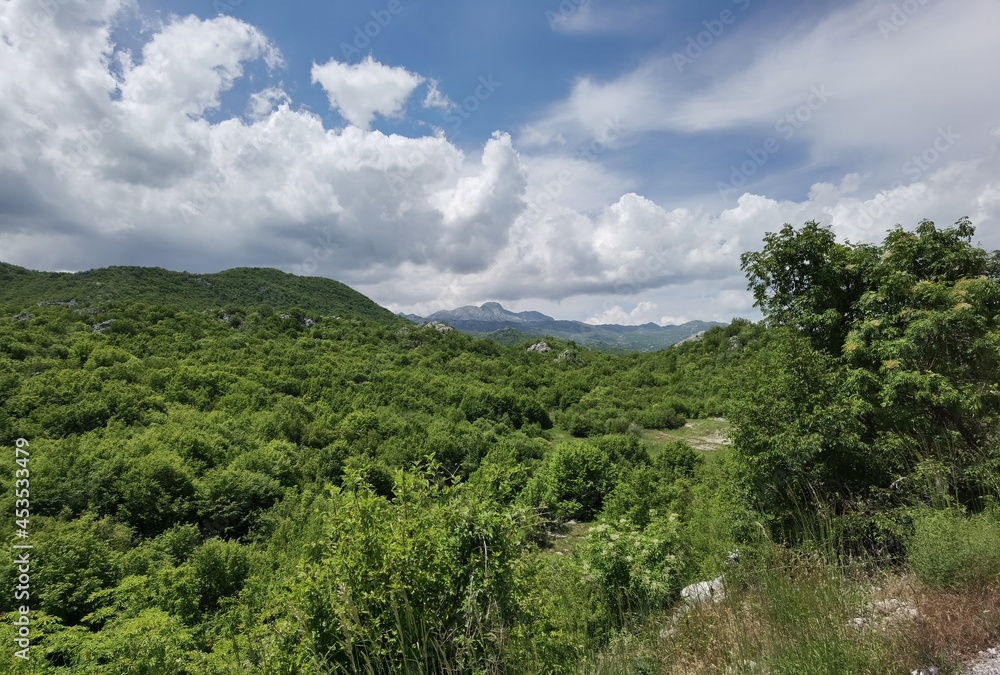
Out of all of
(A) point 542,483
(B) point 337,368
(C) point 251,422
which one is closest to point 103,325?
(B) point 337,368

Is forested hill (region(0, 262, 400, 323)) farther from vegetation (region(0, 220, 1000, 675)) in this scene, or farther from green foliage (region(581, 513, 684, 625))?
green foliage (region(581, 513, 684, 625))

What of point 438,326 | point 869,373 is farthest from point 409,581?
point 438,326

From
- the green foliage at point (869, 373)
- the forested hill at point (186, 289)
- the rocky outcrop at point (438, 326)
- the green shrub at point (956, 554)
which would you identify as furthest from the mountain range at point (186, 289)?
the green shrub at point (956, 554)

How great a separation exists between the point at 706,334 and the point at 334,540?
7851 cm

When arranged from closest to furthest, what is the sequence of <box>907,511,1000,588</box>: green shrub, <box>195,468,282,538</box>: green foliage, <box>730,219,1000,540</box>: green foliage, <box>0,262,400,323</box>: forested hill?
<box>907,511,1000,588</box>: green shrub < <box>730,219,1000,540</box>: green foliage < <box>195,468,282,538</box>: green foliage < <box>0,262,400,323</box>: forested hill

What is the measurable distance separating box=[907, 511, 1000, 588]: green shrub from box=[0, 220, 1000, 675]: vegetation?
0.02m

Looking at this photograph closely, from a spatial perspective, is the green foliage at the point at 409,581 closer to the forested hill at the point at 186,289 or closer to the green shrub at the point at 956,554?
the green shrub at the point at 956,554

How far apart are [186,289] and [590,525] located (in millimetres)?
81274

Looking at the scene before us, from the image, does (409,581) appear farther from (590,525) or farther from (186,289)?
(186,289)

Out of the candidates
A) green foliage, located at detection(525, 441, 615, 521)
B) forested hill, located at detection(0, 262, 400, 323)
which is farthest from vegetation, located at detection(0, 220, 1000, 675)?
forested hill, located at detection(0, 262, 400, 323)

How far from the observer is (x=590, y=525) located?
14.1 metres

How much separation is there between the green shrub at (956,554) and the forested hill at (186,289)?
63.8 m

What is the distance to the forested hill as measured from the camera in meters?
60.3

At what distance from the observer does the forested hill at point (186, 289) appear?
6031cm
